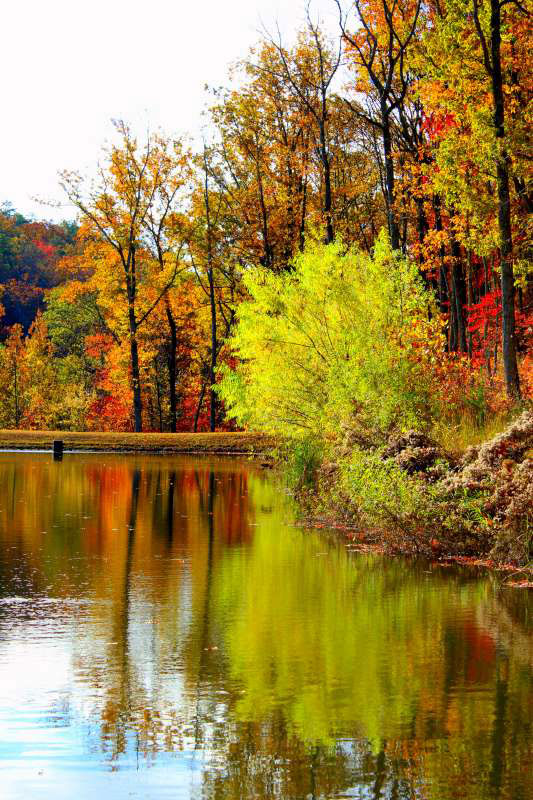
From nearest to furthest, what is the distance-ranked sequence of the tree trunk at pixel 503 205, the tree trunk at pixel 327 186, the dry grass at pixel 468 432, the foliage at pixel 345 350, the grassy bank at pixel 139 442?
the dry grass at pixel 468 432 < the foliage at pixel 345 350 < the tree trunk at pixel 503 205 < the tree trunk at pixel 327 186 < the grassy bank at pixel 139 442

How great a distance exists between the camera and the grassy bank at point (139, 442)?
147 feet

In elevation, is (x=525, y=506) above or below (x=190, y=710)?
above

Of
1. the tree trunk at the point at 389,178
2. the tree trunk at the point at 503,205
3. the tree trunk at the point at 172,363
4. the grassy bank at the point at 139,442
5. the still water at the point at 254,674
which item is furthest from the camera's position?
the tree trunk at the point at 172,363

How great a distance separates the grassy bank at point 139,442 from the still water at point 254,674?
91.3ft

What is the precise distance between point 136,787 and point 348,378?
48.4ft

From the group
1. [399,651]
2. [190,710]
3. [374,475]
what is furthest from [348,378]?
[190,710]

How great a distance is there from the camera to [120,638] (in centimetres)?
975

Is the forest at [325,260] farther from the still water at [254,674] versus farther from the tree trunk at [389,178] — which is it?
the still water at [254,674]

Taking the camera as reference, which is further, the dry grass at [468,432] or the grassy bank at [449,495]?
the dry grass at [468,432]

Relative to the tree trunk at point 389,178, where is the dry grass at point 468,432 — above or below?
below

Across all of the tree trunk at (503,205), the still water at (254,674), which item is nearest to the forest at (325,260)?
the tree trunk at (503,205)

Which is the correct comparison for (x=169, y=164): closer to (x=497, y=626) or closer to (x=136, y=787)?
(x=497, y=626)

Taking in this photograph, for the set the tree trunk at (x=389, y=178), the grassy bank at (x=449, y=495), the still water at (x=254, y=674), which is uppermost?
the tree trunk at (x=389, y=178)

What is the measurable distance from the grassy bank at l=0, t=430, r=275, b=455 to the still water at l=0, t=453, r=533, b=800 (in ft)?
91.3
